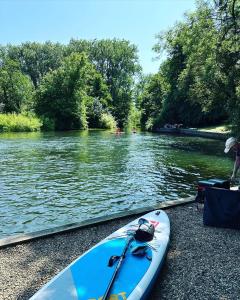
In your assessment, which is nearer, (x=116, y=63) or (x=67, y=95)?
(x=67, y=95)

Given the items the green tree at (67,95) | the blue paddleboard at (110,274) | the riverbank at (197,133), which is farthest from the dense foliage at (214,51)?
the green tree at (67,95)

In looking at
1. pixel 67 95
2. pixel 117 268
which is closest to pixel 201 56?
pixel 117 268

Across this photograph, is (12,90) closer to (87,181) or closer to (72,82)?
(72,82)

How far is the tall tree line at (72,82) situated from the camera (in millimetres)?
54156

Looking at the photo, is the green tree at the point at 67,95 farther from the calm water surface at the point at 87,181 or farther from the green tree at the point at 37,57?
the calm water surface at the point at 87,181

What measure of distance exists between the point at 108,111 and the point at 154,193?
51.7 m

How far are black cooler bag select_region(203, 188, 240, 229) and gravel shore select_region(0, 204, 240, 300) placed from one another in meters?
0.16

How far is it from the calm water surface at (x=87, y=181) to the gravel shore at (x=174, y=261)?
2453 millimetres

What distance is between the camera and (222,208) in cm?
707

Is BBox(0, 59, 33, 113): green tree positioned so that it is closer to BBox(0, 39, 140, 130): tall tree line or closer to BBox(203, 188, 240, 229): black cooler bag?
BBox(0, 39, 140, 130): tall tree line

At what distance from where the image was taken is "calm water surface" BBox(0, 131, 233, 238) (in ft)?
31.8

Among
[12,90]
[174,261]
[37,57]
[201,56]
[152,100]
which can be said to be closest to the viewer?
[174,261]

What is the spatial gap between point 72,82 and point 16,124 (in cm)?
1478

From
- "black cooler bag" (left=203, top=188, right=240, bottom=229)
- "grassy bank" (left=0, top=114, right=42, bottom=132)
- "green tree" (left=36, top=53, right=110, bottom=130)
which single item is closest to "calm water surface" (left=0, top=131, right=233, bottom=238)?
"black cooler bag" (left=203, top=188, right=240, bottom=229)
